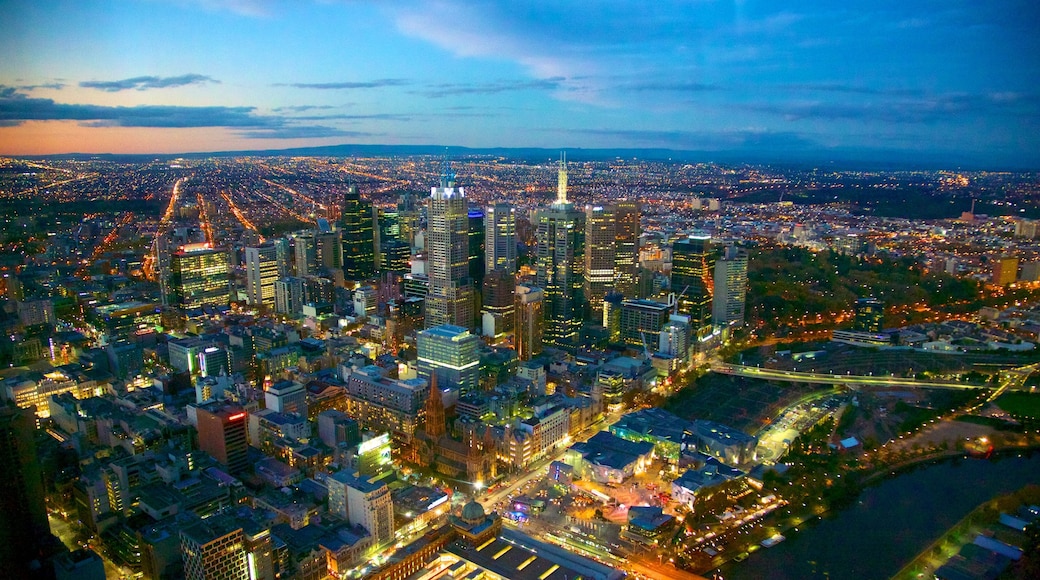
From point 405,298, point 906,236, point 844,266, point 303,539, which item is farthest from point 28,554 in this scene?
point 906,236

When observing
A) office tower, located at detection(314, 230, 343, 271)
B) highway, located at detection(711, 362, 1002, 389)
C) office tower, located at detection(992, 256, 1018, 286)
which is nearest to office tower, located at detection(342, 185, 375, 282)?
office tower, located at detection(314, 230, 343, 271)

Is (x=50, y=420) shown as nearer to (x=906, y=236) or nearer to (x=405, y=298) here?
(x=405, y=298)

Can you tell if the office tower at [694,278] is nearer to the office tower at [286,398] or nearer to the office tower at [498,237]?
the office tower at [498,237]

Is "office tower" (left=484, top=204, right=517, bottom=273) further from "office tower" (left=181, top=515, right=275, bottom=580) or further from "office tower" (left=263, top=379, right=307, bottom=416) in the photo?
"office tower" (left=181, top=515, right=275, bottom=580)

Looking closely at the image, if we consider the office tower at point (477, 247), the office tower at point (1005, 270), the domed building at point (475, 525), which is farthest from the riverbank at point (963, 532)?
the office tower at point (1005, 270)

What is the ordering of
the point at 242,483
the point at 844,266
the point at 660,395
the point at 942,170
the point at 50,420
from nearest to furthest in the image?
the point at 242,483, the point at 50,420, the point at 660,395, the point at 942,170, the point at 844,266

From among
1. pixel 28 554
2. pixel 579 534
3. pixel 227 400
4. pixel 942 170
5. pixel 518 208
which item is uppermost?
pixel 942 170

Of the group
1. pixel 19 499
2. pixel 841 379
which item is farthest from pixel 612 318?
pixel 19 499
